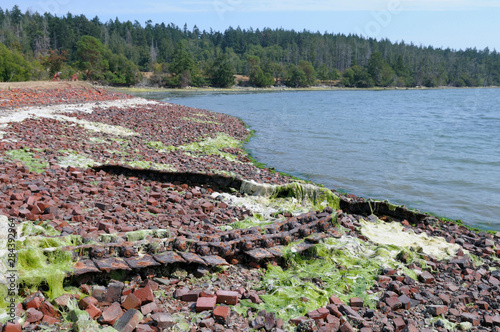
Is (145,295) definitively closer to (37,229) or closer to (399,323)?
(37,229)

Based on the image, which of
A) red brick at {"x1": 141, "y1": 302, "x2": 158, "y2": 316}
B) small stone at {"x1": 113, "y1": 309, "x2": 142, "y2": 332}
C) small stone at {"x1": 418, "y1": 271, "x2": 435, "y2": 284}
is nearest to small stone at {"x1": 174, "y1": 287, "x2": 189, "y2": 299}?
red brick at {"x1": 141, "y1": 302, "x2": 158, "y2": 316}

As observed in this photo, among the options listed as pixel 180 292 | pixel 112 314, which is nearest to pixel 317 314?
pixel 180 292

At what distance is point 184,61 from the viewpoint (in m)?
117

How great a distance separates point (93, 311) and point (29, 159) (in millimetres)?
7216

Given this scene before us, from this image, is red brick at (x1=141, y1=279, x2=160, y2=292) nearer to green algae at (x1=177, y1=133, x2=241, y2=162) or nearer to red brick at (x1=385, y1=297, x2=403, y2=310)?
red brick at (x1=385, y1=297, x2=403, y2=310)

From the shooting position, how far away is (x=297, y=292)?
188 inches

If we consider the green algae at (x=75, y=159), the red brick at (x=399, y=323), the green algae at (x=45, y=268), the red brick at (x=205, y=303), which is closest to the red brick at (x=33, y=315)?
the green algae at (x=45, y=268)

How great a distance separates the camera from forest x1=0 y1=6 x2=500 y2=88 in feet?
319

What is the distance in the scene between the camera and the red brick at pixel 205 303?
3912mm

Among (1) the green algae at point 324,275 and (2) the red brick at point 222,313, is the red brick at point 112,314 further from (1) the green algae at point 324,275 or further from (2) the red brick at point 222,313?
(1) the green algae at point 324,275

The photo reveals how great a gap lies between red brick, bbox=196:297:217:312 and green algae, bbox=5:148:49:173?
6.30 meters

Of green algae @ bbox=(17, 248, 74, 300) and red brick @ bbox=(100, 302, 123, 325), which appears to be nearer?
red brick @ bbox=(100, 302, 123, 325)

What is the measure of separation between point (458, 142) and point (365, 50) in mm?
186175

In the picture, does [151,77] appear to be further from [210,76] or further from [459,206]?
[459,206]
